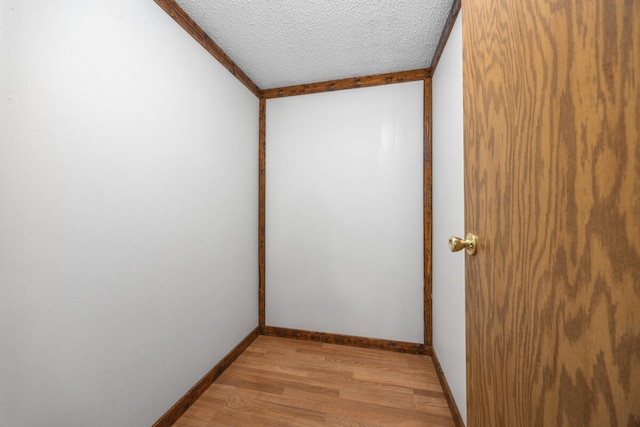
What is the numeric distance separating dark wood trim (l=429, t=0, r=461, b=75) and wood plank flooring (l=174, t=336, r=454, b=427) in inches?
87.0

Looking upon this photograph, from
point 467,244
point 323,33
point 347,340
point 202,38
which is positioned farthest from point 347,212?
point 202,38

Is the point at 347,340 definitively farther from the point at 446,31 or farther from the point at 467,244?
the point at 446,31

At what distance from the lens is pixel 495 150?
580mm

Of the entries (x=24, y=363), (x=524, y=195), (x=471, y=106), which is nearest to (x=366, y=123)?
(x=471, y=106)

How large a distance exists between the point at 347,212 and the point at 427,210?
25.2 inches

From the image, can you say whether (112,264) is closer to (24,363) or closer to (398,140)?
(24,363)

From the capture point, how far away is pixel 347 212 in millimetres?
2172

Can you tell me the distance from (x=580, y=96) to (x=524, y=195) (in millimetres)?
182

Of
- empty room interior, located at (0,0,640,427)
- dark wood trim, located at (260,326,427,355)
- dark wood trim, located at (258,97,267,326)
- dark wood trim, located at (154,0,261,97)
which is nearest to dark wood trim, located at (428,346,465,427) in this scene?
empty room interior, located at (0,0,640,427)

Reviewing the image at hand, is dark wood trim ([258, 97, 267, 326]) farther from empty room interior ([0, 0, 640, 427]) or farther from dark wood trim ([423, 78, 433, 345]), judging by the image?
dark wood trim ([423, 78, 433, 345])

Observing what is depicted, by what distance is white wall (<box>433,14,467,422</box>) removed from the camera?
1.32m

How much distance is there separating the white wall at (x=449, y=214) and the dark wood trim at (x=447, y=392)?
0.04 metres

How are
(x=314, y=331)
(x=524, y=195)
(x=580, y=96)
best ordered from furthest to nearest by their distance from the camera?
(x=314, y=331) → (x=524, y=195) → (x=580, y=96)

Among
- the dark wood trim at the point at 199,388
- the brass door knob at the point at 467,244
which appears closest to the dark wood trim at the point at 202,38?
the brass door knob at the point at 467,244
